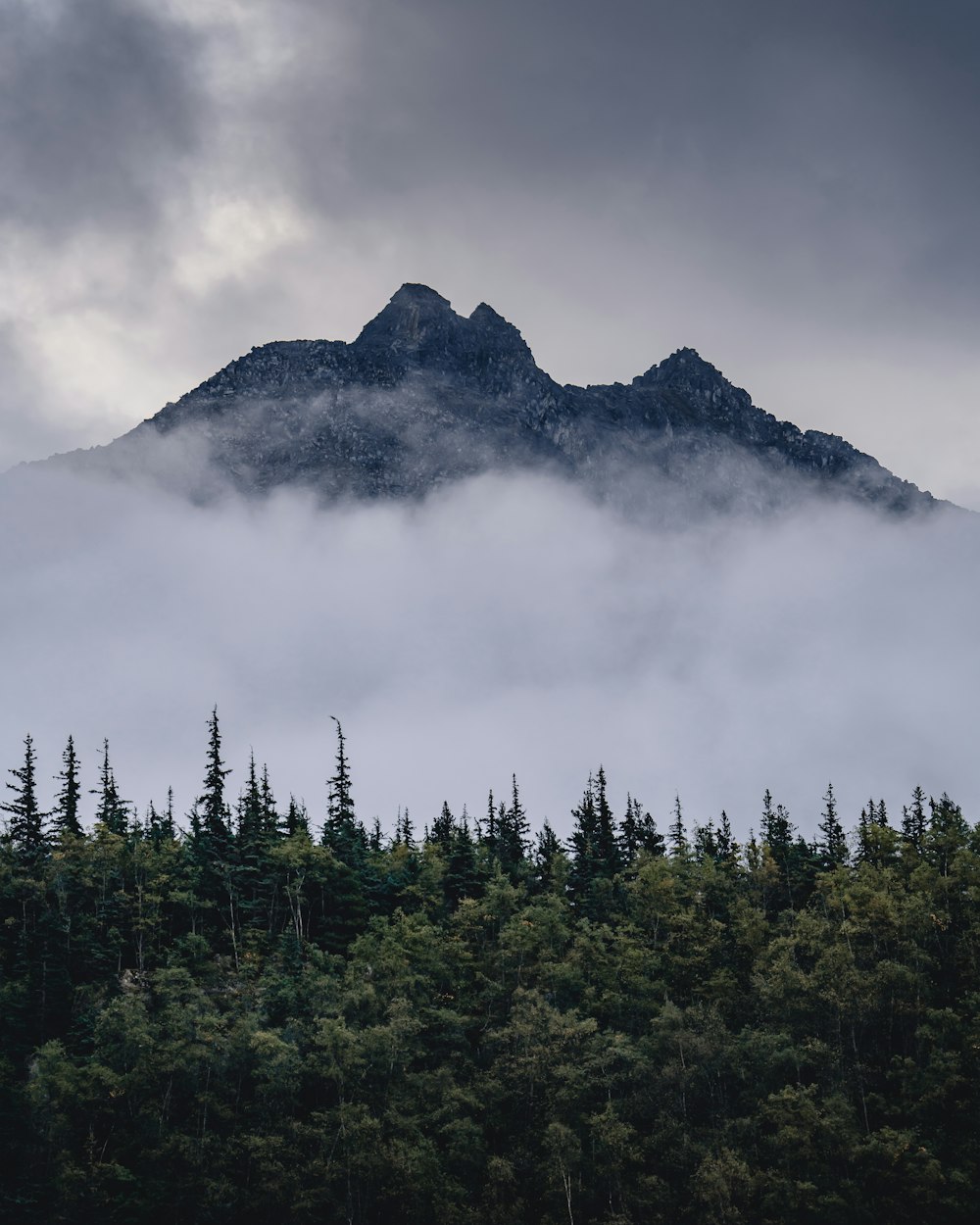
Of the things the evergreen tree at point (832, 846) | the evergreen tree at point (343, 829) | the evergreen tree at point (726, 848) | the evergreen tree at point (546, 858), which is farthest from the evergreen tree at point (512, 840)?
the evergreen tree at point (832, 846)

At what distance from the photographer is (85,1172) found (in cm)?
9631

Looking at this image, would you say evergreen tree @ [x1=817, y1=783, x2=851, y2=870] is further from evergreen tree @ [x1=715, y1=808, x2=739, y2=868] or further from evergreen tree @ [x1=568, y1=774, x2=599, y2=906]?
evergreen tree @ [x1=568, y1=774, x2=599, y2=906]

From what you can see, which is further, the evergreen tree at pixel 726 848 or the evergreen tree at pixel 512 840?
the evergreen tree at pixel 512 840

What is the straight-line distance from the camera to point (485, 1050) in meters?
111

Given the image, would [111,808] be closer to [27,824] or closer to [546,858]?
[27,824]

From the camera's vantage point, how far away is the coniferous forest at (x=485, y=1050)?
9500 centimetres

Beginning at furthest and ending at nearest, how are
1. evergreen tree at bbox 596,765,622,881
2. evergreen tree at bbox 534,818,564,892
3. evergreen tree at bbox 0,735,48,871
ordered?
evergreen tree at bbox 596,765,622,881
evergreen tree at bbox 534,818,564,892
evergreen tree at bbox 0,735,48,871

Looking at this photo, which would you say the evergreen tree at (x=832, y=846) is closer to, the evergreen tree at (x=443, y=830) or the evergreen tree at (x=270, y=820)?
the evergreen tree at (x=443, y=830)

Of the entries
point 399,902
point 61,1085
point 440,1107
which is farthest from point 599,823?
point 61,1085

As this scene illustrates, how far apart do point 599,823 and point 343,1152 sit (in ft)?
235

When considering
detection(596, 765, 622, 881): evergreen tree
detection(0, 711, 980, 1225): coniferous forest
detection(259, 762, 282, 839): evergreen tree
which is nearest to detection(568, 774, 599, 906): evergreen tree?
detection(596, 765, 622, 881): evergreen tree

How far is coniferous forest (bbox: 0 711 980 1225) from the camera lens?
95.0 metres

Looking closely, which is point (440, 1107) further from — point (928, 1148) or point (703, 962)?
point (928, 1148)

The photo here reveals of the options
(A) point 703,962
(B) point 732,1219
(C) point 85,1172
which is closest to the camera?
(B) point 732,1219
